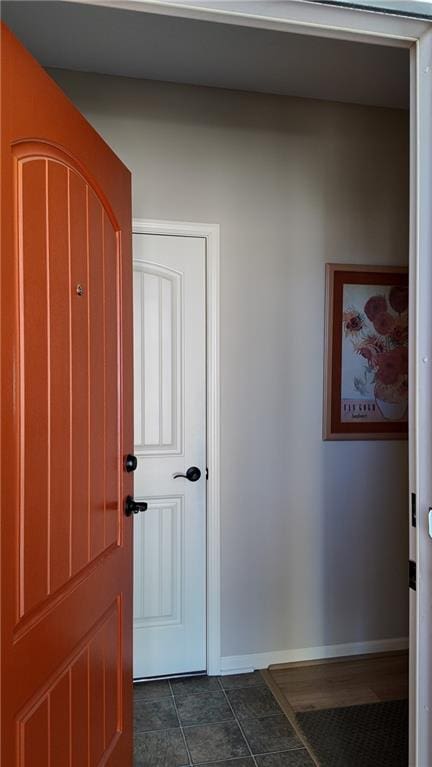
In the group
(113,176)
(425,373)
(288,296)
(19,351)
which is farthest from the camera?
(288,296)

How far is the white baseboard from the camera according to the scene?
2328 mm

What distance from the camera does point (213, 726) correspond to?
1955mm

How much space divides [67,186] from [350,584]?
2238 mm

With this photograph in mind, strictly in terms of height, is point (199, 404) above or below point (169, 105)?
below

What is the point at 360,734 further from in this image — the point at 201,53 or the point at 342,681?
the point at 201,53

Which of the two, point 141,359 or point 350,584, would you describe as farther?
point 350,584

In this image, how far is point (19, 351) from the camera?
99 cm

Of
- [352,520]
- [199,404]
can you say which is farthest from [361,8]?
[352,520]

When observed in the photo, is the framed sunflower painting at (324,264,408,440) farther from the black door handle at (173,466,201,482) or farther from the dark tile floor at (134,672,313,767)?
the dark tile floor at (134,672,313,767)

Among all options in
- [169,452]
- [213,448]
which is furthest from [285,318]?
[169,452]

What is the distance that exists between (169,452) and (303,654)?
121cm

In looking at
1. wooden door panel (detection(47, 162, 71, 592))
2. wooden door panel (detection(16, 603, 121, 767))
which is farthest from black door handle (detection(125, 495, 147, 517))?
wooden door panel (detection(47, 162, 71, 592))

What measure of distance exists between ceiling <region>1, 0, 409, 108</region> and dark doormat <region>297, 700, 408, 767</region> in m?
2.67

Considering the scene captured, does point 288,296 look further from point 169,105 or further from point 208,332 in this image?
point 169,105
